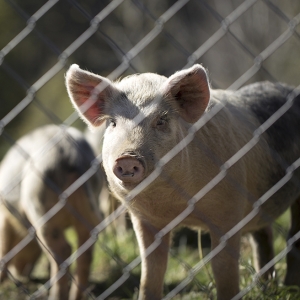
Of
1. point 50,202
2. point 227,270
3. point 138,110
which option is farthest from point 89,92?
point 50,202

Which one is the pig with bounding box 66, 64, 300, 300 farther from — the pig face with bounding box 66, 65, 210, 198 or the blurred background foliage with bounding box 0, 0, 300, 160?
the blurred background foliage with bounding box 0, 0, 300, 160

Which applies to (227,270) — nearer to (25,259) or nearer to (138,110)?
(138,110)

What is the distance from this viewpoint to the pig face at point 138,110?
2578mm

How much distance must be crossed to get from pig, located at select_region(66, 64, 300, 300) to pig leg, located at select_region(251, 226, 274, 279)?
683mm

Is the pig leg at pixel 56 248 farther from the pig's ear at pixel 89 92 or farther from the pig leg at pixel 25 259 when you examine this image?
the pig's ear at pixel 89 92

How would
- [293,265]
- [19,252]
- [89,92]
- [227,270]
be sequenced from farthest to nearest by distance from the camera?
[19,252] → [293,265] → [227,270] → [89,92]

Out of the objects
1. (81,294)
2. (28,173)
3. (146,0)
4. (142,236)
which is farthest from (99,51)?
(142,236)

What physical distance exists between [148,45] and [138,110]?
640 centimetres

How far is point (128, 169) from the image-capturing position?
2.46 m

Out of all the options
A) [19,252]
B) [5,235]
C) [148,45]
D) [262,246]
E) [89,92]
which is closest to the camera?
[89,92]

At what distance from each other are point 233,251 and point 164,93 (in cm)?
94

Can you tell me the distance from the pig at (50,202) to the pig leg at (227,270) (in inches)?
53.8

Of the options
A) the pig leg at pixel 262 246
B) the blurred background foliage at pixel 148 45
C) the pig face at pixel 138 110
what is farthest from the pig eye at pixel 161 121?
the blurred background foliage at pixel 148 45

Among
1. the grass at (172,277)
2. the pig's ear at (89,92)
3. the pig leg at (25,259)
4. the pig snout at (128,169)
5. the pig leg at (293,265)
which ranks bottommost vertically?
the pig leg at (293,265)
